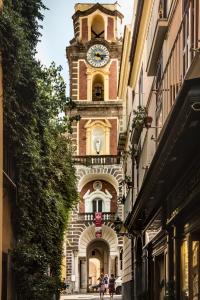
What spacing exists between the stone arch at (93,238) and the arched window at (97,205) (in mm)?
1888

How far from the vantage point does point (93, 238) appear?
200 ft

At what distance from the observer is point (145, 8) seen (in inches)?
748

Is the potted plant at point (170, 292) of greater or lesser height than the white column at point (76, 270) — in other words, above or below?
below

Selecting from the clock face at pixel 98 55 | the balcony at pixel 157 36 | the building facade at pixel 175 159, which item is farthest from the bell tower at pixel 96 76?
the balcony at pixel 157 36

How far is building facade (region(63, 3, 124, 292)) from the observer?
2371 inches

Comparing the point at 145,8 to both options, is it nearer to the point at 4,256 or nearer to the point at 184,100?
the point at 4,256

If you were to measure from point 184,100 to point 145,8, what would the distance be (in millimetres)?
13110

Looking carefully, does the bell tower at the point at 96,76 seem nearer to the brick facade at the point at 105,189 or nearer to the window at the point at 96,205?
the brick facade at the point at 105,189

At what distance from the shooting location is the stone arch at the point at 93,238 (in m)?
60.3

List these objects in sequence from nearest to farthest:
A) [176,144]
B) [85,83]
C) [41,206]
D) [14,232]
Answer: [176,144]
[14,232]
[41,206]
[85,83]

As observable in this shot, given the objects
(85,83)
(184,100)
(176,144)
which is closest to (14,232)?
(176,144)

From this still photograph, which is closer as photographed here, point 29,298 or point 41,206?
point 29,298

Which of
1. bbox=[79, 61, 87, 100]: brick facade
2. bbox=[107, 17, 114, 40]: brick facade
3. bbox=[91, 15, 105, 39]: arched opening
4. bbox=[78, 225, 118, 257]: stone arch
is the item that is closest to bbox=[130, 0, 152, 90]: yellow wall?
bbox=[79, 61, 87, 100]: brick facade

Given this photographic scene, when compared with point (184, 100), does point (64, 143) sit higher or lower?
higher
